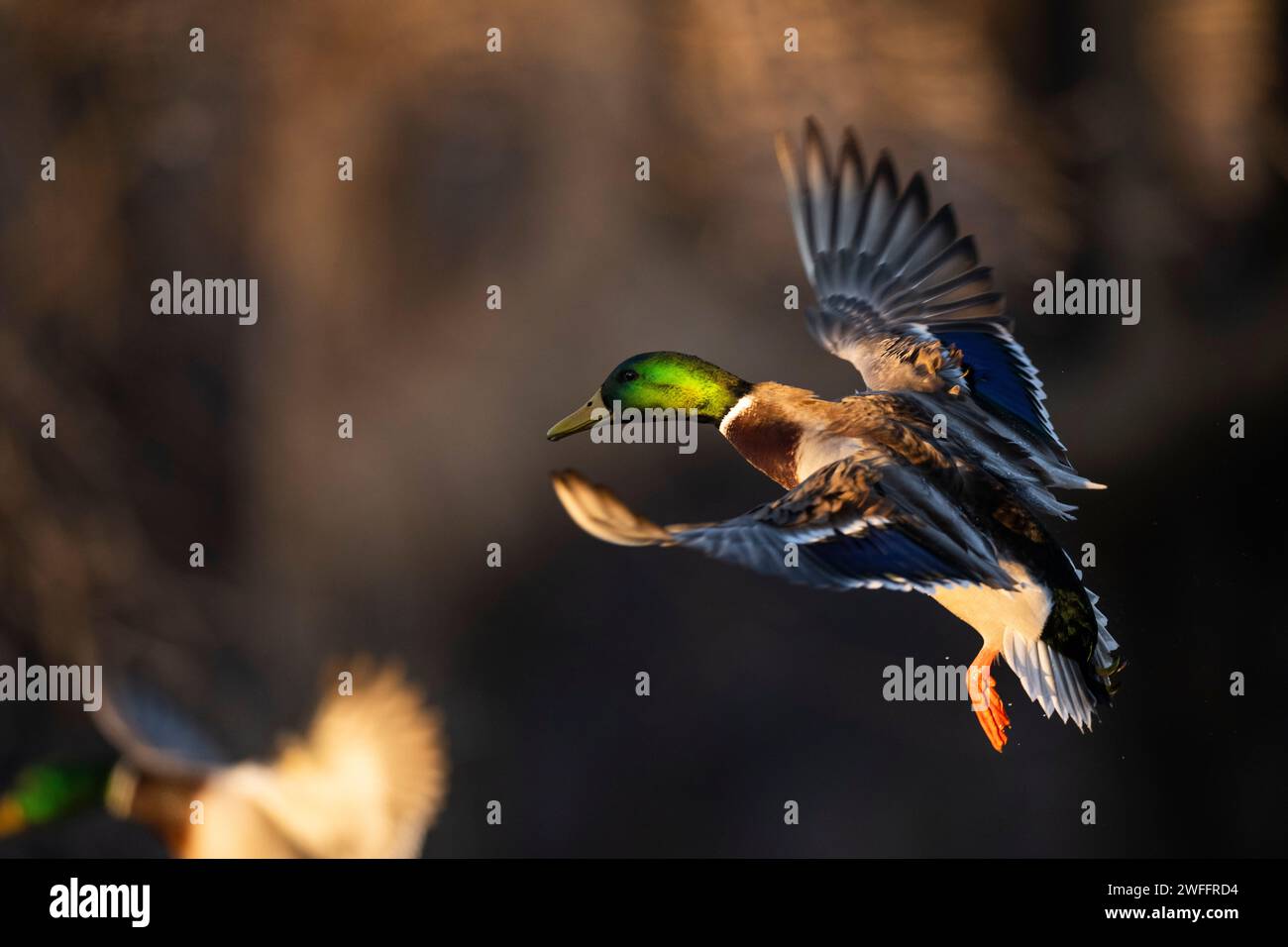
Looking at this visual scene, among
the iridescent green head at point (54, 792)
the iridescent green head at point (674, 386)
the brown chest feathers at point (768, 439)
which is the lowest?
the iridescent green head at point (54, 792)

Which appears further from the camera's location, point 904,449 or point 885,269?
point 885,269

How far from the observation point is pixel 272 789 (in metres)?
1.59

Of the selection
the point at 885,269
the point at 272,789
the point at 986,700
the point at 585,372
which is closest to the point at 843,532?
the point at 986,700

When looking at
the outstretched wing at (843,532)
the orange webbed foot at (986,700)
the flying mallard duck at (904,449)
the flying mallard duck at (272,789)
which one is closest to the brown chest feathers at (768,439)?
Result: the flying mallard duck at (904,449)

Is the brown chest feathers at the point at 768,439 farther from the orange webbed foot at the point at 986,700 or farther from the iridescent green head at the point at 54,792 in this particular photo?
the iridescent green head at the point at 54,792

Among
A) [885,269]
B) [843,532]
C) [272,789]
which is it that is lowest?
[272,789]

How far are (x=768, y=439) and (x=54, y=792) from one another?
3.13 feet

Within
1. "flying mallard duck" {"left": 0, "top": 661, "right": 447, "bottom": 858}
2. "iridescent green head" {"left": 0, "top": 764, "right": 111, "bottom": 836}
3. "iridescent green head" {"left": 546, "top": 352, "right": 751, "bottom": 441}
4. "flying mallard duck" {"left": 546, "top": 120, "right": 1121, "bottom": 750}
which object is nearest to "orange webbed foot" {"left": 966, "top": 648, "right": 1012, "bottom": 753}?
"flying mallard duck" {"left": 546, "top": 120, "right": 1121, "bottom": 750}

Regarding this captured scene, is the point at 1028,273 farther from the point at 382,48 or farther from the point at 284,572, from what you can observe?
the point at 284,572

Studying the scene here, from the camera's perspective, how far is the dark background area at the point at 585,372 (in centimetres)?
202

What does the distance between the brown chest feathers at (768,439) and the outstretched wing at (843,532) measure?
10cm

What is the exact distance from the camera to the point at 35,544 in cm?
201

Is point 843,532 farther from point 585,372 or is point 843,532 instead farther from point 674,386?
point 585,372

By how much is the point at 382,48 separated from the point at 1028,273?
1033 mm
